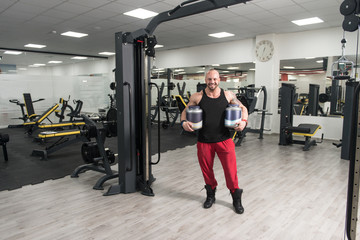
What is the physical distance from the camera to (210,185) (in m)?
2.74

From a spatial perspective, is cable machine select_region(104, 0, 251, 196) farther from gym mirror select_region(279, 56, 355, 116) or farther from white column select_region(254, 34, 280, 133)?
white column select_region(254, 34, 280, 133)

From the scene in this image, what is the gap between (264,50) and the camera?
7.32 metres

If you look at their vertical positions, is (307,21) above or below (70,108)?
above

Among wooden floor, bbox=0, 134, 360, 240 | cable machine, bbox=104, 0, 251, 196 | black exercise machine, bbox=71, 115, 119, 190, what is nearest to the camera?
wooden floor, bbox=0, 134, 360, 240

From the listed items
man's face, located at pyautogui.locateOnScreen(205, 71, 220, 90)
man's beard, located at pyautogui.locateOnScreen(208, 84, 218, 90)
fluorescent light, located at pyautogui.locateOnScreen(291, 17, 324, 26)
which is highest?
fluorescent light, located at pyautogui.locateOnScreen(291, 17, 324, 26)

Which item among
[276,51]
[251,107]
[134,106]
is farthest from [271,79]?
[134,106]

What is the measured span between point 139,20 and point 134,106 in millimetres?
→ 3763

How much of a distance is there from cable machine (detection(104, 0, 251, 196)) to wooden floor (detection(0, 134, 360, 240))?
0.20 meters

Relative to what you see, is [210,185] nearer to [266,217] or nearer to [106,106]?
[266,217]

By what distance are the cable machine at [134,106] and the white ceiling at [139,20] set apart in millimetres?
2265

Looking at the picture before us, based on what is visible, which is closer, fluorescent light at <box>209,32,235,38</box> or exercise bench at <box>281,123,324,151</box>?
exercise bench at <box>281,123,324,151</box>

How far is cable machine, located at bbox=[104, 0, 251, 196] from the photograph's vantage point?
2.88m

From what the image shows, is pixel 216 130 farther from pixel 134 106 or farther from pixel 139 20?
pixel 139 20

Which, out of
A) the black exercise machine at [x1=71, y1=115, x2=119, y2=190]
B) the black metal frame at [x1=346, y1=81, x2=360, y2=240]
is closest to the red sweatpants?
the black exercise machine at [x1=71, y1=115, x2=119, y2=190]
